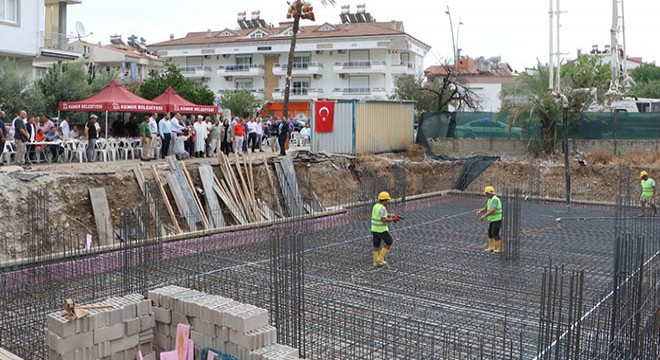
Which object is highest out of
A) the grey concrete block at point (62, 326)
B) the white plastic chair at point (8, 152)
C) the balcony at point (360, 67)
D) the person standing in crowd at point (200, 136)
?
the balcony at point (360, 67)

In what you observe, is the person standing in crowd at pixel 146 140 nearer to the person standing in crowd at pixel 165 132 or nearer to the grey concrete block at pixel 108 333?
the person standing in crowd at pixel 165 132

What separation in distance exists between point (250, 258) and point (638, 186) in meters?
13.5

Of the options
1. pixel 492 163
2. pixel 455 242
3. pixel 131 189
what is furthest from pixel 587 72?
pixel 131 189

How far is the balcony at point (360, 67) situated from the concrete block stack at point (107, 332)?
129 ft

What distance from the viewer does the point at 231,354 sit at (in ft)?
19.9

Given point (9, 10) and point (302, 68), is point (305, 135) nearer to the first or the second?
point (9, 10)

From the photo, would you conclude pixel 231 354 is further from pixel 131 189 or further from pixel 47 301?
pixel 131 189

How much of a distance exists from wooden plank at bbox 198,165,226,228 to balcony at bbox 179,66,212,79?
3618 cm

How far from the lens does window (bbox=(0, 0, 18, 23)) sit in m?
20.0

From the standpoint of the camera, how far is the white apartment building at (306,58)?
148 ft

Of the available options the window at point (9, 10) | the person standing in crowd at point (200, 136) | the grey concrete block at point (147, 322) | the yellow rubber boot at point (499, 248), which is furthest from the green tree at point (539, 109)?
the grey concrete block at point (147, 322)

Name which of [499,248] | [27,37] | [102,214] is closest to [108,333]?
[102,214]

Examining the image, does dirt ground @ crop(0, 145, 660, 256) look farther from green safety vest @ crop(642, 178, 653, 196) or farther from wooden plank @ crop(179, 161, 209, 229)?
green safety vest @ crop(642, 178, 653, 196)

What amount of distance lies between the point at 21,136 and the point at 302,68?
34522 mm
